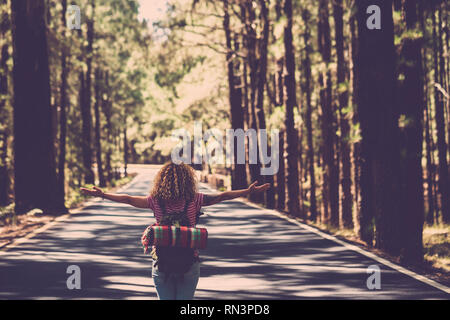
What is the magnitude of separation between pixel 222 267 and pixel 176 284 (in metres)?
7.02

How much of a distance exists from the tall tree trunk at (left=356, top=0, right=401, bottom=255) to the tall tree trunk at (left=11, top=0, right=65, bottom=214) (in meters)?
11.9

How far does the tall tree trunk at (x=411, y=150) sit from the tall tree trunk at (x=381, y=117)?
178 millimetres

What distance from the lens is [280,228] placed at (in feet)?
66.7

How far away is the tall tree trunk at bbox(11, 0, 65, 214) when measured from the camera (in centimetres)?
2509

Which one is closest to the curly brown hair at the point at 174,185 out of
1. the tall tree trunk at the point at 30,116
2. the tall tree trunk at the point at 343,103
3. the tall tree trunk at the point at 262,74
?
the tall tree trunk at the point at 30,116

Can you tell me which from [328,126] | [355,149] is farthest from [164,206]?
[328,126]

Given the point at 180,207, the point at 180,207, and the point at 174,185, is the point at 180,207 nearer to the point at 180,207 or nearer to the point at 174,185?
the point at 180,207

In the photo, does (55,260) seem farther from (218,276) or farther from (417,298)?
(417,298)

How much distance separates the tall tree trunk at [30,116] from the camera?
25.1m

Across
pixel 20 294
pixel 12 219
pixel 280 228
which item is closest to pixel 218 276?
pixel 20 294

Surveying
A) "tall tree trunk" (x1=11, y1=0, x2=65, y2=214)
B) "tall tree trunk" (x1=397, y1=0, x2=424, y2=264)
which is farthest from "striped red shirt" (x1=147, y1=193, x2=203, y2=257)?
"tall tree trunk" (x1=11, y1=0, x2=65, y2=214)

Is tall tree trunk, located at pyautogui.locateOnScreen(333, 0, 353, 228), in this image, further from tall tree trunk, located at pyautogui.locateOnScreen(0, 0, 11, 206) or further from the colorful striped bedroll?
the colorful striped bedroll

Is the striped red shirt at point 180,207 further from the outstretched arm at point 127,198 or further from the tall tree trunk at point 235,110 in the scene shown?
the tall tree trunk at point 235,110
